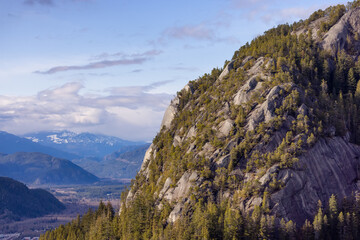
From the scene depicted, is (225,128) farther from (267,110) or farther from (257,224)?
(257,224)

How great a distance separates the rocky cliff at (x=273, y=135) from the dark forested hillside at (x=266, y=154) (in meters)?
0.40

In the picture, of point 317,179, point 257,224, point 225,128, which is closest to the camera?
point 257,224

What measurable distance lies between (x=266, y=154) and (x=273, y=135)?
8622mm

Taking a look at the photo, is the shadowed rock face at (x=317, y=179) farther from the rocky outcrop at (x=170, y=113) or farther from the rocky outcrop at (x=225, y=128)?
the rocky outcrop at (x=170, y=113)

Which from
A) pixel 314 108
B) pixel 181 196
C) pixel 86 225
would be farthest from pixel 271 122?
pixel 86 225

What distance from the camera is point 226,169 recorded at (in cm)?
13075

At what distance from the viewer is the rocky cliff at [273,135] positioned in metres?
120

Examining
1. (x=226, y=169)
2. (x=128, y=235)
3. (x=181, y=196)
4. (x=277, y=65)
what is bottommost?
(x=128, y=235)

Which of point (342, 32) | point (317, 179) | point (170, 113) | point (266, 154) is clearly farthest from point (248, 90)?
point (342, 32)

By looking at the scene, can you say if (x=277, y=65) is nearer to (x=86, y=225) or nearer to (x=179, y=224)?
(x=179, y=224)

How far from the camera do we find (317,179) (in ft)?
398

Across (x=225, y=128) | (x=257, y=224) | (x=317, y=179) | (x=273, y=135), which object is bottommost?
(x=257, y=224)

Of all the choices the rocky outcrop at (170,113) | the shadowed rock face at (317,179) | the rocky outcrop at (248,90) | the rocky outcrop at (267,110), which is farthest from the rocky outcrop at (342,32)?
the rocky outcrop at (170,113)

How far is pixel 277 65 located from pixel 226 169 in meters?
52.8
